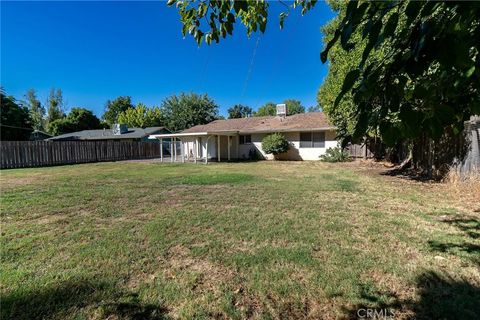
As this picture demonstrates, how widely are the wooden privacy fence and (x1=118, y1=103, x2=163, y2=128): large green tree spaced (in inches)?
747

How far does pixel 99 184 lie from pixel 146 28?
7.23 meters

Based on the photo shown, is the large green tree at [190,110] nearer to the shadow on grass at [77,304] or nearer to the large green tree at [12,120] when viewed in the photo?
the large green tree at [12,120]

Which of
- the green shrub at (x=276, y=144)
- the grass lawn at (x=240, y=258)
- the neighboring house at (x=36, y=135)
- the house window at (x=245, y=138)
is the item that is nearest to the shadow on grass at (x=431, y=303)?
the grass lawn at (x=240, y=258)

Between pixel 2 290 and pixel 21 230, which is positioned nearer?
pixel 2 290

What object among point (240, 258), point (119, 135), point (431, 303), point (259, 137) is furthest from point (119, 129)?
point (431, 303)

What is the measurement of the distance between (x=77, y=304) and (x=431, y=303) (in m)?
3.25

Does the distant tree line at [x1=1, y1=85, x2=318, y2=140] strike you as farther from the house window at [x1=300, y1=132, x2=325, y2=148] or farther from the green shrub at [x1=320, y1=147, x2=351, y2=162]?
the green shrub at [x1=320, y1=147, x2=351, y2=162]

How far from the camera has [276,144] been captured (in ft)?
64.2

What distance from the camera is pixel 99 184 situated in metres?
9.39

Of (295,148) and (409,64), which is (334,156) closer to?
(295,148)

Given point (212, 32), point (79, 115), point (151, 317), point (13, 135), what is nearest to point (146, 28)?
point (212, 32)

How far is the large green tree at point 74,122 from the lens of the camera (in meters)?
39.3

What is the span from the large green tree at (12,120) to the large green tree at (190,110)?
1669 cm

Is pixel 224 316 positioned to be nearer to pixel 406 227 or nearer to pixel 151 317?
pixel 151 317
